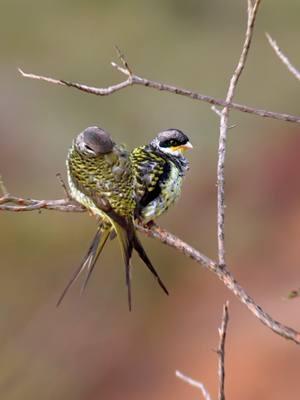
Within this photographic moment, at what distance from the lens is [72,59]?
25703mm

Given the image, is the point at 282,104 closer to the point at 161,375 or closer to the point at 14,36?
the point at 14,36

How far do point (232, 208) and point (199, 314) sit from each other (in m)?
3.41

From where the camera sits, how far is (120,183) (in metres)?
6.64

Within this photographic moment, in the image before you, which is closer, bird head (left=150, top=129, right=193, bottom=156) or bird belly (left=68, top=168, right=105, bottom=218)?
bird belly (left=68, top=168, right=105, bottom=218)

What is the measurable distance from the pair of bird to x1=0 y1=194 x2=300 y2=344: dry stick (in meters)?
0.16

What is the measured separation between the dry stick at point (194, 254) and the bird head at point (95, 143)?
0.54m

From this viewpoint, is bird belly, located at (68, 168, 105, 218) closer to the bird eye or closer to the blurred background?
the bird eye

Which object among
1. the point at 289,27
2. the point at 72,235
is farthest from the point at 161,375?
the point at 289,27

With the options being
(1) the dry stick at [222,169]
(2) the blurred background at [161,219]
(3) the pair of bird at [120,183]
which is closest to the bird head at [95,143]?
(3) the pair of bird at [120,183]

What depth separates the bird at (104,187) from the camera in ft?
20.7

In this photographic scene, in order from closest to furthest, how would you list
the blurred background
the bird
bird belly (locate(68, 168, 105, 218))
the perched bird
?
1. the bird
2. bird belly (locate(68, 168, 105, 218))
3. the perched bird
4. the blurred background

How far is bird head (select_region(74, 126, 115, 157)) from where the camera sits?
6.88 metres

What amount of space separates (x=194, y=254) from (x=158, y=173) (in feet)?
7.30

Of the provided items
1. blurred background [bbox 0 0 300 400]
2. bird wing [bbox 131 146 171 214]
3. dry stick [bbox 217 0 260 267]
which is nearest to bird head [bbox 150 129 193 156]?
bird wing [bbox 131 146 171 214]
